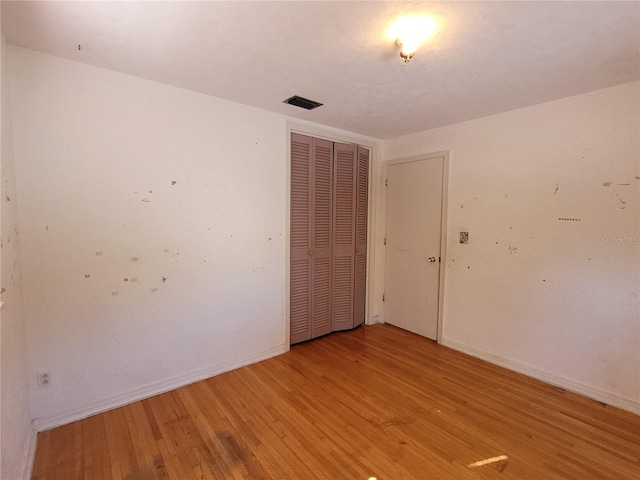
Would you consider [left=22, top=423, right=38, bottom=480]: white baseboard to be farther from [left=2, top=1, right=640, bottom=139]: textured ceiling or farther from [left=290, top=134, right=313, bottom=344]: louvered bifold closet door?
[left=2, top=1, right=640, bottom=139]: textured ceiling

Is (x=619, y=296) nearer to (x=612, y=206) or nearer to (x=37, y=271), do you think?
(x=612, y=206)

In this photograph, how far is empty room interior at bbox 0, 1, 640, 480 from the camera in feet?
5.32

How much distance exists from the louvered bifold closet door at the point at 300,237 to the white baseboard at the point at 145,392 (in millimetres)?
446

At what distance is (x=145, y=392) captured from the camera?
2.29 m

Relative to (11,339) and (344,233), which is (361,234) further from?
(11,339)

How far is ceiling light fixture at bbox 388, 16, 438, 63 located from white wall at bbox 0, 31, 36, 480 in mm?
2084

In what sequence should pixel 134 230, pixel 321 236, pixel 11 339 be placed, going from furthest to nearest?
pixel 321 236
pixel 134 230
pixel 11 339

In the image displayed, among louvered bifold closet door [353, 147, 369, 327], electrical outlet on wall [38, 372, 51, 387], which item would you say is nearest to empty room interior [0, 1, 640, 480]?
electrical outlet on wall [38, 372, 51, 387]

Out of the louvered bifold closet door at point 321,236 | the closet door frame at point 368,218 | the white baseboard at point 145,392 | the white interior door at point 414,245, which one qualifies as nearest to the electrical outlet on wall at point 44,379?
the white baseboard at point 145,392

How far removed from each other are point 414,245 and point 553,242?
135 centimetres

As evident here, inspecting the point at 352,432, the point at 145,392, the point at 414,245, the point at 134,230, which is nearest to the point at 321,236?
the point at 414,245

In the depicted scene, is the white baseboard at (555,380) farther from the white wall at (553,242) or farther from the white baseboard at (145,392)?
the white baseboard at (145,392)

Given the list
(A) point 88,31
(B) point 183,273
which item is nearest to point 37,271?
(B) point 183,273

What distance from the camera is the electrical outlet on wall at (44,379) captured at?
191 cm
